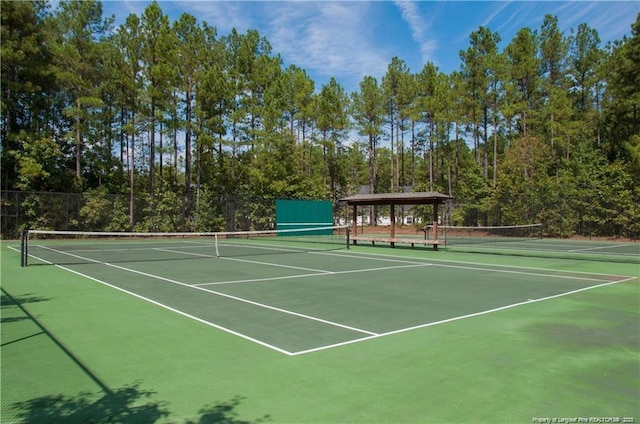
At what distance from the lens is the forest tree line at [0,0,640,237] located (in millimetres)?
33031

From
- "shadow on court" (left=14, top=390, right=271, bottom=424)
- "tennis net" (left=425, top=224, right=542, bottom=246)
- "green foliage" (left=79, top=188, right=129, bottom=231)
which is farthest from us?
"tennis net" (left=425, top=224, right=542, bottom=246)

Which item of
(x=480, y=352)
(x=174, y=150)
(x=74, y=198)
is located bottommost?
(x=480, y=352)

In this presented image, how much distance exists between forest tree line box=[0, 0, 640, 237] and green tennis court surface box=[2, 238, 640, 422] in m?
24.7

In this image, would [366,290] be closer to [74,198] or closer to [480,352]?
[480,352]

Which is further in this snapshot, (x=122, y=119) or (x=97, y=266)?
(x=122, y=119)

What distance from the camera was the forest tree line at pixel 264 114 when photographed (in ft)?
108

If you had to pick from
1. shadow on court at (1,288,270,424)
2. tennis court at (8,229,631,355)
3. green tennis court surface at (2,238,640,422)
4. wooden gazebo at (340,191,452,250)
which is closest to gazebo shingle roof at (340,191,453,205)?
wooden gazebo at (340,191,452,250)

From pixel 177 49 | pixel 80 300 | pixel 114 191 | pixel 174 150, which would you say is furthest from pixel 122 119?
pixel 80 300

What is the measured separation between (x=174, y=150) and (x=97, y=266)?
116 feet

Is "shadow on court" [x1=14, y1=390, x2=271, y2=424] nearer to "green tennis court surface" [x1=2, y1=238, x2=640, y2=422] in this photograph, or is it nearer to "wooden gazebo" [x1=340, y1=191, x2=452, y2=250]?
"green tennis court surface" [x1=2, y1=238, x2=640, y2=422]

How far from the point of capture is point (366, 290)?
407 inches

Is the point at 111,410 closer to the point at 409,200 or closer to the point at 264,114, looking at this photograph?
the point at 409,200

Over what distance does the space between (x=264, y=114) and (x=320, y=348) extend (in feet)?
121

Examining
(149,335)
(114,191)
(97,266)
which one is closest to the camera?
(149,335)
